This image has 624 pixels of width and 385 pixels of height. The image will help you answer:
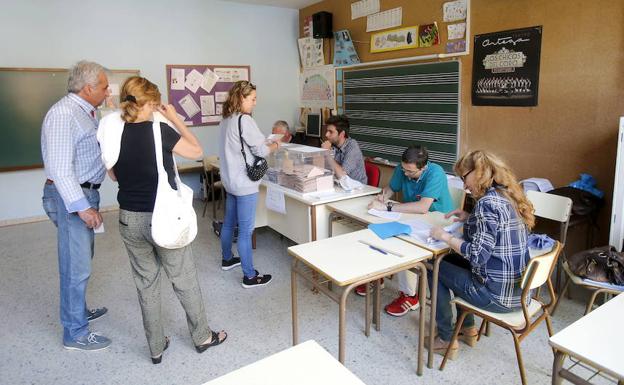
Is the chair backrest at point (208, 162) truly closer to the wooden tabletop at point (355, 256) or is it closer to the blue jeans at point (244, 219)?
the blue jeans at point (244, 219)

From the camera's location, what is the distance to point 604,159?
119 inches

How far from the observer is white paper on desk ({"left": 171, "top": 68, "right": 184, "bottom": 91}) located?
5.50m

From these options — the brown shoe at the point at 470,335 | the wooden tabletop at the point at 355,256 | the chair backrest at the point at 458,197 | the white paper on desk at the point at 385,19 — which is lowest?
the brown shoe at the point at 470,335

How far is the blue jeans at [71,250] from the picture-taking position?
7.26ft

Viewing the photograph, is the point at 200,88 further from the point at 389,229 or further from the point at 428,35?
the point at 389,229

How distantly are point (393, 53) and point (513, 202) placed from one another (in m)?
3.30

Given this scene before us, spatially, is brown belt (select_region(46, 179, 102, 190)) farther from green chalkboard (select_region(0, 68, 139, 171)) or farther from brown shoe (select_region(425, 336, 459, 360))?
green chalkboard (select_region(0, 68, 139, 171))

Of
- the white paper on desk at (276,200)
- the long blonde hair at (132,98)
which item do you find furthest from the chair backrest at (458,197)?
the long blonde hair at (132,98)

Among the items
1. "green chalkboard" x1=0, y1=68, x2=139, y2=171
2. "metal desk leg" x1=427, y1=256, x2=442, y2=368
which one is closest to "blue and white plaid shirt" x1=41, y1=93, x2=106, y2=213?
"metal desk leg" x1=427, y1=256, x2=442, y2=368

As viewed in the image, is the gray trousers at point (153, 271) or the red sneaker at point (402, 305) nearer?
the gray trousers at point (153, 271)

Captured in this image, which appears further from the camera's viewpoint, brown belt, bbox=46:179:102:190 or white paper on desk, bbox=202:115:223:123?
white paper on desk, bbox=202:115:223:123

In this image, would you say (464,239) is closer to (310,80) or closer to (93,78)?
(93,78)

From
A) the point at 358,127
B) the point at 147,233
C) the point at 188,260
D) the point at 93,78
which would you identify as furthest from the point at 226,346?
the point at 358,127

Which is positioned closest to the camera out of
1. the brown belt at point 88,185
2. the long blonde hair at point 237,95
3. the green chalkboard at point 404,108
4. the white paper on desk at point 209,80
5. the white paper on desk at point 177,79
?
the brown belt at point 88,185
